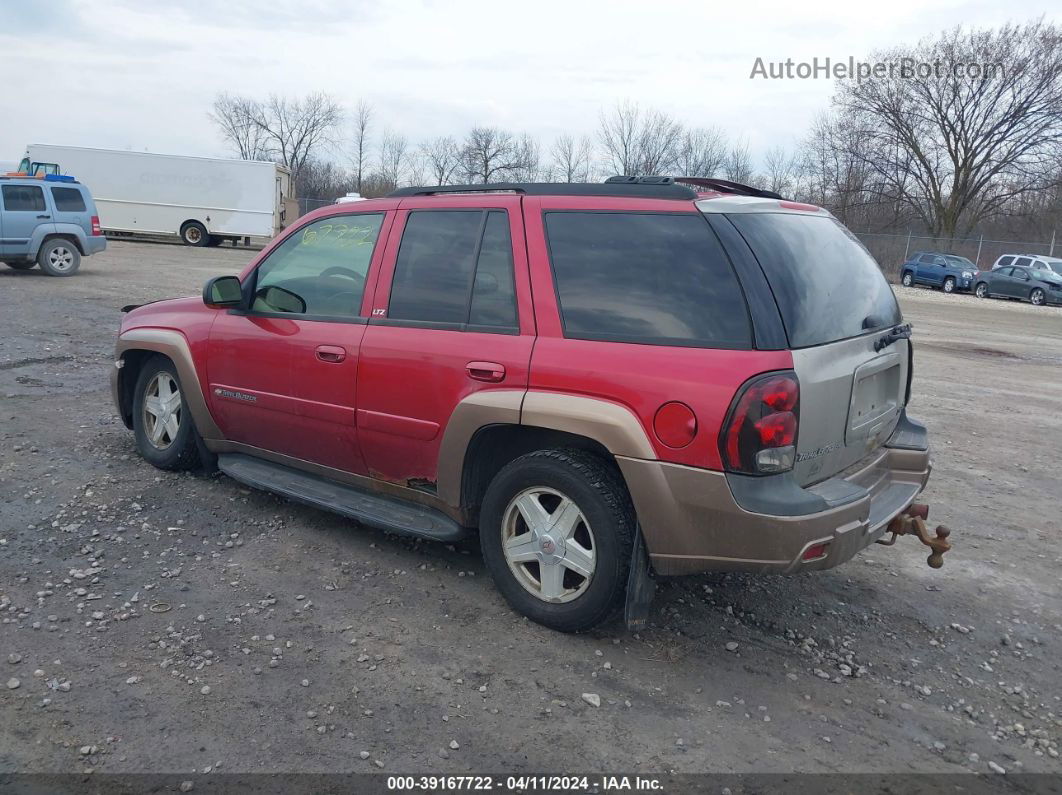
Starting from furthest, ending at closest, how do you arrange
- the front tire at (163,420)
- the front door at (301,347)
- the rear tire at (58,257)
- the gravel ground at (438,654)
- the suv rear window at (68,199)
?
the rear tire at (58,257), the suv rear window at (68,199), the front tire at (163,420), the front door at (301,347), the gravel ground at (438,654)

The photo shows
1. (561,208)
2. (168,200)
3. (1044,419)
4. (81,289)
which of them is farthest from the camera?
(168,200)

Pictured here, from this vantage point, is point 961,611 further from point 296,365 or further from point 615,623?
point 296,365

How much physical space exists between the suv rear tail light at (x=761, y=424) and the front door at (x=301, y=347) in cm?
194

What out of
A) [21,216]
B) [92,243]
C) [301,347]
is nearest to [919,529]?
[301,347]

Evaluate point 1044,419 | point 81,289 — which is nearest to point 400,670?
point 1044,419

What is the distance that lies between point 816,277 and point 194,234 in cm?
2939

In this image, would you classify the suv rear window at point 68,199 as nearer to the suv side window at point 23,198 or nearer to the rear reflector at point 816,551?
the suv side window at point 23,198

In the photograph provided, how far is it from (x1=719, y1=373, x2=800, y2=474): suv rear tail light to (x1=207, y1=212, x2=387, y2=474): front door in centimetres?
194

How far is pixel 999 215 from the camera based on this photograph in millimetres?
42281

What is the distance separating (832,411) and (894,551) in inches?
75.5

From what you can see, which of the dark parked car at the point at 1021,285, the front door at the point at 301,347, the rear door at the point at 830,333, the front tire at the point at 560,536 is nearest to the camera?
the rear door at the point at 830,333

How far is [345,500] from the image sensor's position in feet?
14.4

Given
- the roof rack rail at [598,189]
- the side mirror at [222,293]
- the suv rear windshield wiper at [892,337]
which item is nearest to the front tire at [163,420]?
the side mirror at [222,293]

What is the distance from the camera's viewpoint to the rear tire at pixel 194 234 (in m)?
29.3
